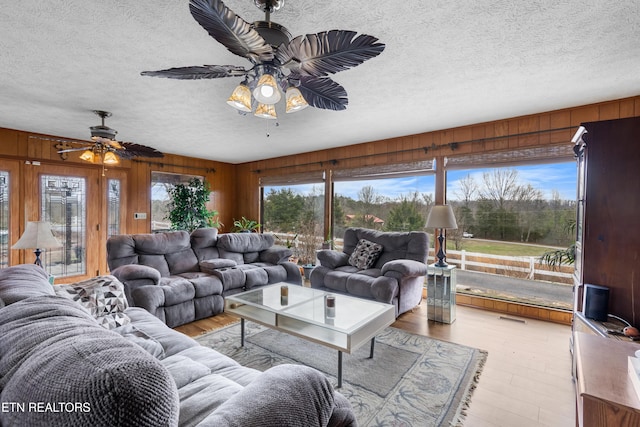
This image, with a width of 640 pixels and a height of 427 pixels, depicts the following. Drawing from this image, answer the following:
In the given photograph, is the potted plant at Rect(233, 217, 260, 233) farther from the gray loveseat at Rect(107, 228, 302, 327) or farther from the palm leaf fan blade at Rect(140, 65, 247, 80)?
the palm leaf fan blade at Rect(140, 65, 247, 80)

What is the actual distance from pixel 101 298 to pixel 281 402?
180 centimetres

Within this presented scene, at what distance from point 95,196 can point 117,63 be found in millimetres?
3753

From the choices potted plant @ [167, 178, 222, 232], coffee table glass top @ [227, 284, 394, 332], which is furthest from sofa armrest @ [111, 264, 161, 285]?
potted plant @ [167, 178, 222, 232]

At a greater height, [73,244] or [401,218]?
[401,218]

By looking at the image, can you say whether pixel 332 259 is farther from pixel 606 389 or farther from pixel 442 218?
pixel 606 389

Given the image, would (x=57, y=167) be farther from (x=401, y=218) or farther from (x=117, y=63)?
(x=401, y=218)

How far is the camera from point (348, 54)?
150 centimetres

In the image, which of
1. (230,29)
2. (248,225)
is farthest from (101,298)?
(248,225)

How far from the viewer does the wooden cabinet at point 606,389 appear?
1071mm

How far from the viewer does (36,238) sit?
2.59 meters

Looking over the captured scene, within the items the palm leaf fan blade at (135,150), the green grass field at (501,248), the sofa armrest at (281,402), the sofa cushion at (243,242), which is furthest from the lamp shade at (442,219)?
the palm leaf fan blade at (135,150)

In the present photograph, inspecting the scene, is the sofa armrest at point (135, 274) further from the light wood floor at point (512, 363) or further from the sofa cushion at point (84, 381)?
the sofa cushion at point (84, 381)

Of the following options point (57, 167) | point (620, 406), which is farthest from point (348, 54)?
point (57, 167)

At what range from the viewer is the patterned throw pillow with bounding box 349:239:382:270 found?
3990mm
